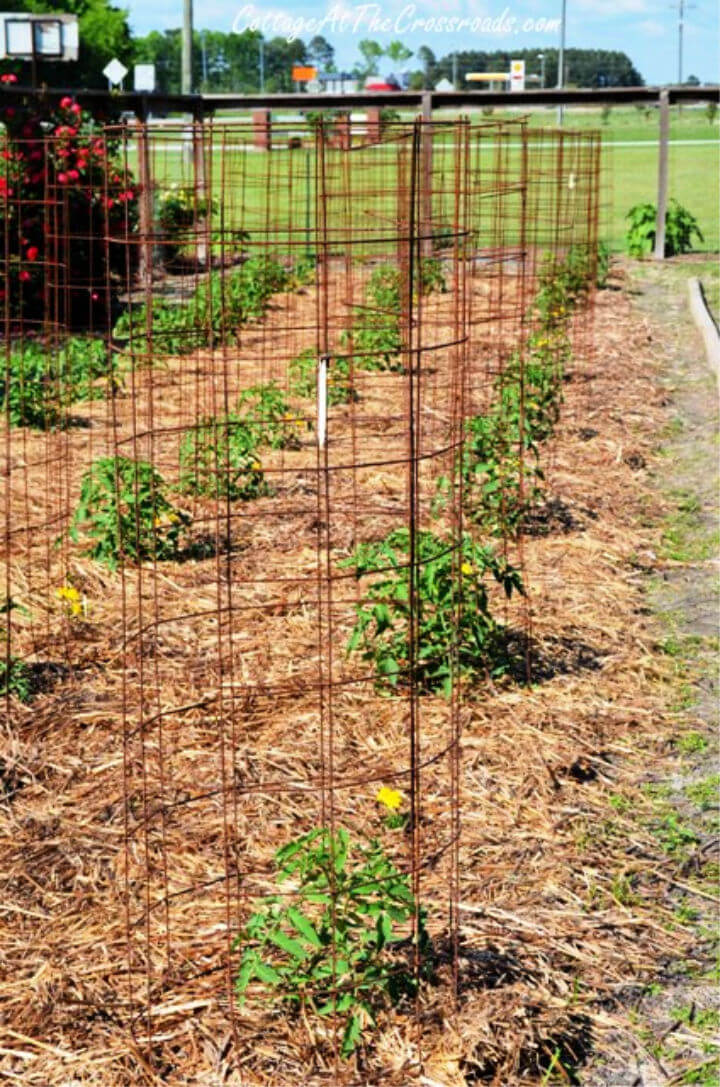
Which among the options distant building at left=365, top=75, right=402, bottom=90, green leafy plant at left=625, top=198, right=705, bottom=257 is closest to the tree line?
distant building at left=365, top=75, right=402, bottom=90

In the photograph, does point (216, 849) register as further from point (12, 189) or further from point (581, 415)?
point (12, 189)

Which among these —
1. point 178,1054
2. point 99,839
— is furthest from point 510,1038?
point 99,839

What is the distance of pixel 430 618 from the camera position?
4113 millimetres

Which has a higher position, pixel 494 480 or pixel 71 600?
pixel 494 480

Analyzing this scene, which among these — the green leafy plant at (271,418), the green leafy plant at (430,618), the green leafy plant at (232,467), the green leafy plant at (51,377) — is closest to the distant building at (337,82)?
the green leafy plant at (51,377)

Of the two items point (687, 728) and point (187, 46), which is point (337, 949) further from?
point (187, 46)

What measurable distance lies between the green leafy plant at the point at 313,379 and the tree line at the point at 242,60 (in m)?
21.7

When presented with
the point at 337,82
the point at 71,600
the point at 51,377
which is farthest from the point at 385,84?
the point at 71,600

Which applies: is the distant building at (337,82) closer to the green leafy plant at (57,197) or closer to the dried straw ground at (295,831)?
the green leafy plant at (57,197)

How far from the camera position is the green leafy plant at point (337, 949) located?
249cm

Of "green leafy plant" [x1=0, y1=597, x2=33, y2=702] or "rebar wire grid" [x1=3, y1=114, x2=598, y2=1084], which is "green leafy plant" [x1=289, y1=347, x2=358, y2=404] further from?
"green leafy plant" [x1=0, y1=597, x2=33, y2=702]

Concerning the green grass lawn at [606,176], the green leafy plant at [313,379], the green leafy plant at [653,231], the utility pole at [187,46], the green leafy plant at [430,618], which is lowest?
the green leafy plant at [430,618]

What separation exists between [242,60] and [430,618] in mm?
81411

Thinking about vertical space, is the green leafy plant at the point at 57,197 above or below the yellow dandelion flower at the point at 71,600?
above
